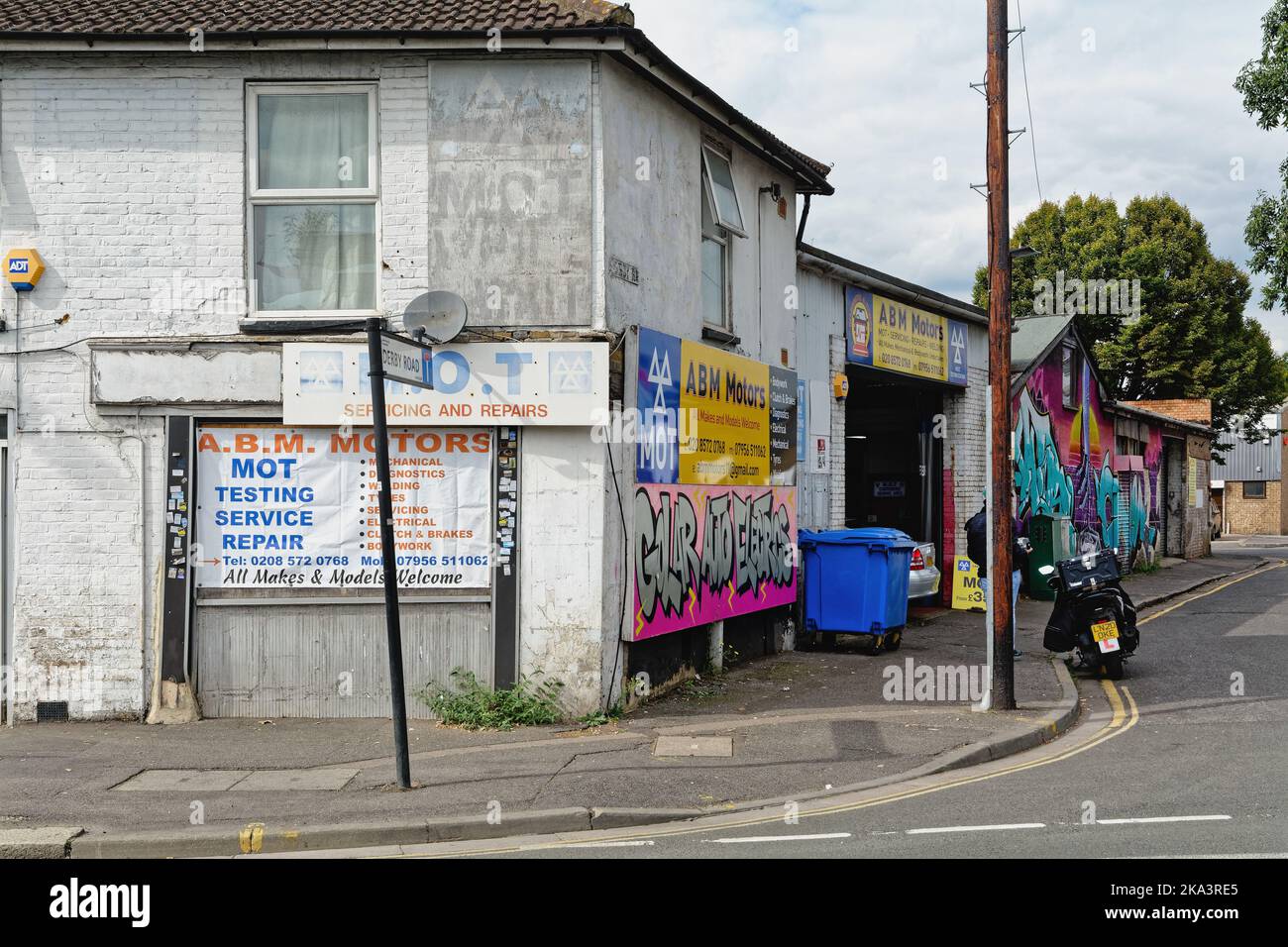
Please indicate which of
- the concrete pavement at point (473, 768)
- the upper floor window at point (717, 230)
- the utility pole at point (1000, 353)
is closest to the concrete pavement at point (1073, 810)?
the concrete pavement at point (473, 768)

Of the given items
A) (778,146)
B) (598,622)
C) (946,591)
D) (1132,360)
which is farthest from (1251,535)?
(598,622)

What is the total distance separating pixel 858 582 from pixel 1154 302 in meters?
31.4

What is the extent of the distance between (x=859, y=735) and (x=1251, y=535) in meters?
53.2

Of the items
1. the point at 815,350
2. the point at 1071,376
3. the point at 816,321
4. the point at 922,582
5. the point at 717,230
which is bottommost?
the point at 922,582

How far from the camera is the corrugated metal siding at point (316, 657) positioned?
408 inches

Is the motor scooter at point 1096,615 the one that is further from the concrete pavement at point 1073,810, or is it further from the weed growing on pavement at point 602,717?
the weed growing on pavement at point 602,717

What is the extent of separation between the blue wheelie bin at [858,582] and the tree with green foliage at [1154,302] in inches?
1146

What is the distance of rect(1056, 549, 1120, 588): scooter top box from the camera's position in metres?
12.9

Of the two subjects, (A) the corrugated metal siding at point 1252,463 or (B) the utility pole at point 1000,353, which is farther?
(A) the corrugated metal siding at point 1252,463

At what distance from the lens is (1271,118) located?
68.5ft

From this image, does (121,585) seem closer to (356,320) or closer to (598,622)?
(356,320)

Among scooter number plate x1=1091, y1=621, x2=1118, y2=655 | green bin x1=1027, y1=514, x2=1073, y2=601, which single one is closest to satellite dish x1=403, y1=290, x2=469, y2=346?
scooter number plate x1=1091, y1=621, x2=1118, y2=655

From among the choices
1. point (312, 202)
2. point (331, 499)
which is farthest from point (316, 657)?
point (312, 202)

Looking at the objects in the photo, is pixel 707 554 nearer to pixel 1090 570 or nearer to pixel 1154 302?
pixel 1090 570
